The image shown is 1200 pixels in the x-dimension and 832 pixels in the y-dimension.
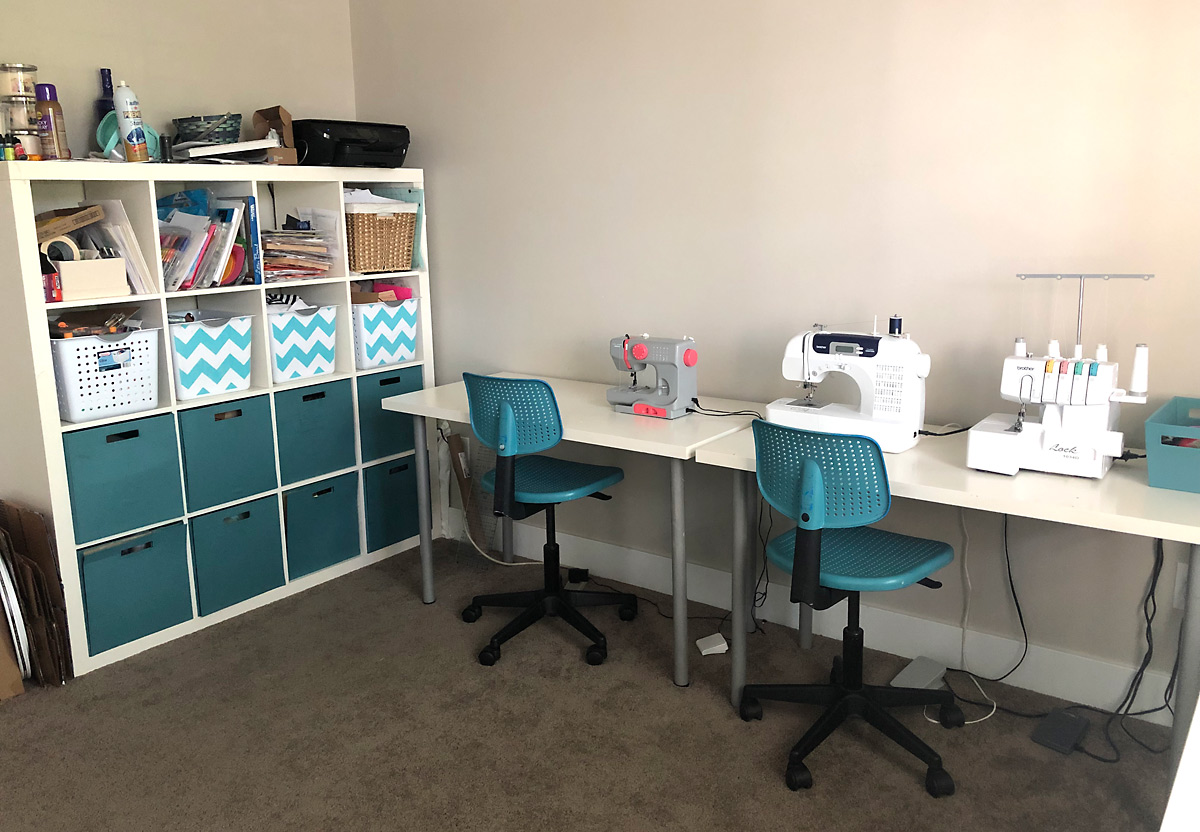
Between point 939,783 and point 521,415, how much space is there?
1457 millimetres

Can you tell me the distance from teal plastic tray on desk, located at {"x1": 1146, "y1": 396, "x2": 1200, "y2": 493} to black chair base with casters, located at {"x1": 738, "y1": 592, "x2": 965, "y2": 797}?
2.38ft

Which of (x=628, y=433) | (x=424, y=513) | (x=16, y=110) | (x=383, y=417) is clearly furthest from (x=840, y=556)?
(x=16, y=110)

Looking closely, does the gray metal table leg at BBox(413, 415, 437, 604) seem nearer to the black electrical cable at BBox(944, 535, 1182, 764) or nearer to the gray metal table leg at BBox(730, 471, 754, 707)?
the gray metal table leg at BBox(730, 471, 754, 707)

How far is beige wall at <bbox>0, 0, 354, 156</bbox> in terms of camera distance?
9.71 feet

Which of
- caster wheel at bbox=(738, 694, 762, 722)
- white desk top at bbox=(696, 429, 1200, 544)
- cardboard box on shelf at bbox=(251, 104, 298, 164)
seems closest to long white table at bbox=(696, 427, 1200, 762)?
white desk top at bbox=(696, 429, 1200, 544)

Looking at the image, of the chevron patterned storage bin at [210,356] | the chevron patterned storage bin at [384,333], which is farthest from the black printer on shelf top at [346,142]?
the chevron patterned storage bin at [210,356]

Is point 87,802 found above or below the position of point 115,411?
below

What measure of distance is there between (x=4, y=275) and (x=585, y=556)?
7.01 ft

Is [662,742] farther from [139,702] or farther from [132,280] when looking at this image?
[132,280]

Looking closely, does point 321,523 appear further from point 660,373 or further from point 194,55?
point 194,55

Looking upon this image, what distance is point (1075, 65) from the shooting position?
2.35m

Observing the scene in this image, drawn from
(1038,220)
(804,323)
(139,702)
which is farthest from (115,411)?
(1038,220)

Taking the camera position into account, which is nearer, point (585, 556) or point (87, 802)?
point (87, 802)

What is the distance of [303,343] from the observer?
3.35 metres
